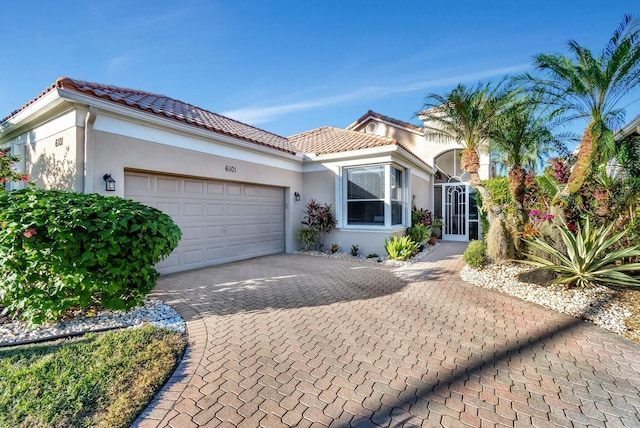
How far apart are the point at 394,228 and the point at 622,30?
7.97m

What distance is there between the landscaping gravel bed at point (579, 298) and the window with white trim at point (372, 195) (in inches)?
172

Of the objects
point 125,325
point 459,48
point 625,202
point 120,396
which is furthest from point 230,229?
point 625,202

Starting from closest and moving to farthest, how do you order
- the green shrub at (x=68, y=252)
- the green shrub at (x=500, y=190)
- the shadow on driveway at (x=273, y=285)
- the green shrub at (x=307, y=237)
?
the green shrub at (x=68, y=252) → the shadow on driveway at (x=273, y=285) → the green shrub at (x=307, y=237) → the green shrub at (x=500, y=190)

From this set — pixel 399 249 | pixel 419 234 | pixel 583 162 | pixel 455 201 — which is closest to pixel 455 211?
pixel 455 201

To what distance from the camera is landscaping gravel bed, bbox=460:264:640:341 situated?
17.4ft

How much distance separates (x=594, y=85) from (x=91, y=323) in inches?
460

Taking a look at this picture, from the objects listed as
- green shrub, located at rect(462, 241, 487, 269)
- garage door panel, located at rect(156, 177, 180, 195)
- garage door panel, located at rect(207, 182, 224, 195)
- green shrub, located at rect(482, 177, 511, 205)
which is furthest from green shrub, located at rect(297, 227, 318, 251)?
green shrub, located at rect(482, 177, 511, 205)

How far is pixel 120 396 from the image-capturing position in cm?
310

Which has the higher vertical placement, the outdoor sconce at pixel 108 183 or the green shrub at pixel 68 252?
the outdoor sconce at pixel 108 183

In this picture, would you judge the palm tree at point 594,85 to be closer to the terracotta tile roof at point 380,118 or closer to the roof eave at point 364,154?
the roof eave at point 364,154

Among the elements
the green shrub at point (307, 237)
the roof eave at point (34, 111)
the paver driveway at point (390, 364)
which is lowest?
the paver driveway at point (390, 364)

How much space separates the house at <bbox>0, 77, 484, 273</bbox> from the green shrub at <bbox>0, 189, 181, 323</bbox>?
2494mm

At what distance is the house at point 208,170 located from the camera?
277 inches

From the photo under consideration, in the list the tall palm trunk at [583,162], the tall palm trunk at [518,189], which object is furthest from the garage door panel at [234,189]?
the tall palm trunk at [583,162]
